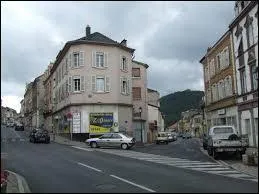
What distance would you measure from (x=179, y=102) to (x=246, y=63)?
105m

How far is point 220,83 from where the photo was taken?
47562 mm

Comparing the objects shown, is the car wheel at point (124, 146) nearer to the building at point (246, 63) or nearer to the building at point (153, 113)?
the building at point (246, 63)

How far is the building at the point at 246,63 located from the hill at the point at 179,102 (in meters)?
91.2

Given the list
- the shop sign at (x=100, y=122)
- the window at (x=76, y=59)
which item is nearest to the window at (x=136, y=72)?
the window at (x=76, y=59)

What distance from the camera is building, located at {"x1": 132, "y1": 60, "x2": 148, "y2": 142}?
60094mm

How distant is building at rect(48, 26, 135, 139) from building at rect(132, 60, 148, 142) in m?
6.58

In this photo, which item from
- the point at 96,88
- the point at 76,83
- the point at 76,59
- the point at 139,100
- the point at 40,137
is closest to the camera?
the point at 40,137

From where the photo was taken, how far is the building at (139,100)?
60094mm

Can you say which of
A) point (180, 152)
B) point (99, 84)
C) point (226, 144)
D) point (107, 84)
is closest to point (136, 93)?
point (107, 84)

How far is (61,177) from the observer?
1619cm

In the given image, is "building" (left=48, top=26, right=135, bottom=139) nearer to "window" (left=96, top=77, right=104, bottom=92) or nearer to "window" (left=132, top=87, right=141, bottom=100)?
"window" (left=96, top=77, right=104, bottom=92)

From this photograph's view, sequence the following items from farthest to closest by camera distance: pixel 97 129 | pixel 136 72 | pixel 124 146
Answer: pixel 136 72 → pixel 97 129 → pixel 124 146

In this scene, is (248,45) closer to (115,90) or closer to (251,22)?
(251,22)

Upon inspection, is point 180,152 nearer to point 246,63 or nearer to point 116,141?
point 116,141
